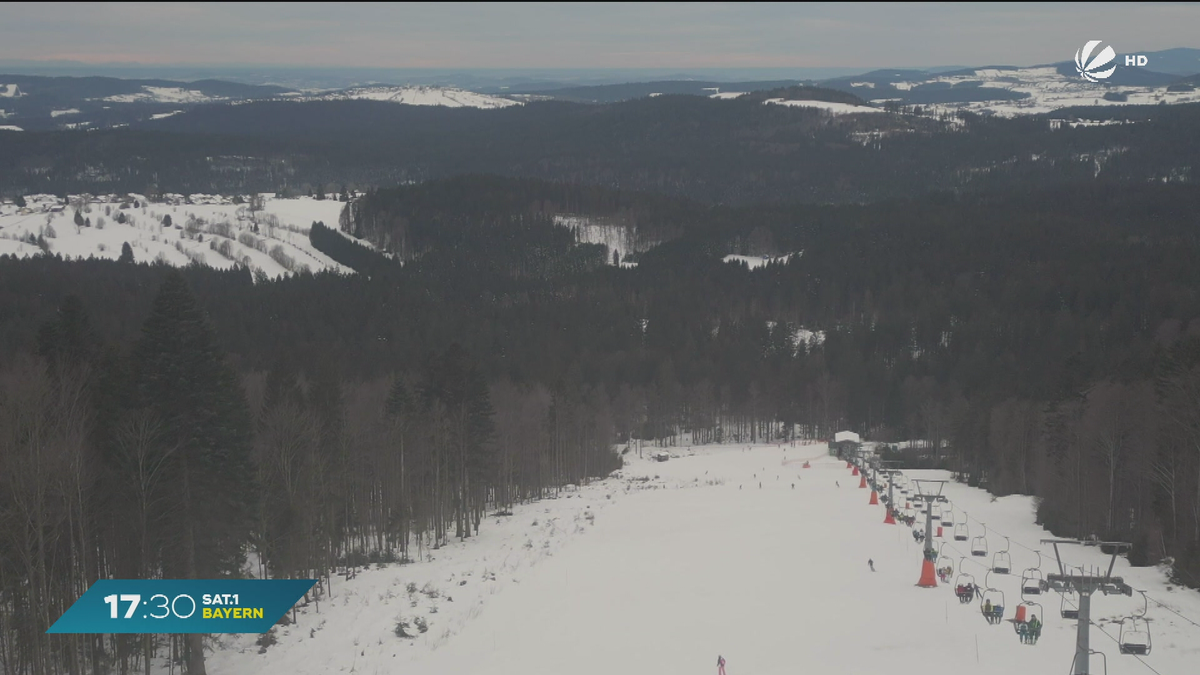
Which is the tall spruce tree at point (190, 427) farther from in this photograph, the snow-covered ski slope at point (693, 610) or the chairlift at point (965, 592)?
the chairlift at point (965, 592)

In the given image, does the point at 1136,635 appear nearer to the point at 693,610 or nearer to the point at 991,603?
the point at 991,603

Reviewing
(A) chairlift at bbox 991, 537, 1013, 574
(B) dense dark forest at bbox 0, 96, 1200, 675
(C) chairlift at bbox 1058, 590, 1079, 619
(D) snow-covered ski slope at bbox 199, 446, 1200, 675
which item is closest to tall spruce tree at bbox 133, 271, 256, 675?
(B) dense dark forest at bbox 0, 96, 1200, 675

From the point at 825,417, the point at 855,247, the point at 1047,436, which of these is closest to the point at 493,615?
the point at 1047,436

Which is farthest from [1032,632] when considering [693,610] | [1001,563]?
[1001,563]

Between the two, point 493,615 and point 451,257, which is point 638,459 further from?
point 451,257

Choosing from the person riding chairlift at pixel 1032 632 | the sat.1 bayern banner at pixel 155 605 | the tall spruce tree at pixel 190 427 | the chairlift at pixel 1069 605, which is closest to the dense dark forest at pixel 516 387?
the tall spruce tree at pixel 190 427

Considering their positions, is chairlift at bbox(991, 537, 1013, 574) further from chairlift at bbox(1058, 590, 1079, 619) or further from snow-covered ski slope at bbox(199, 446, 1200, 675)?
chairlift at bbox(1058, 590, 1079, 619)
